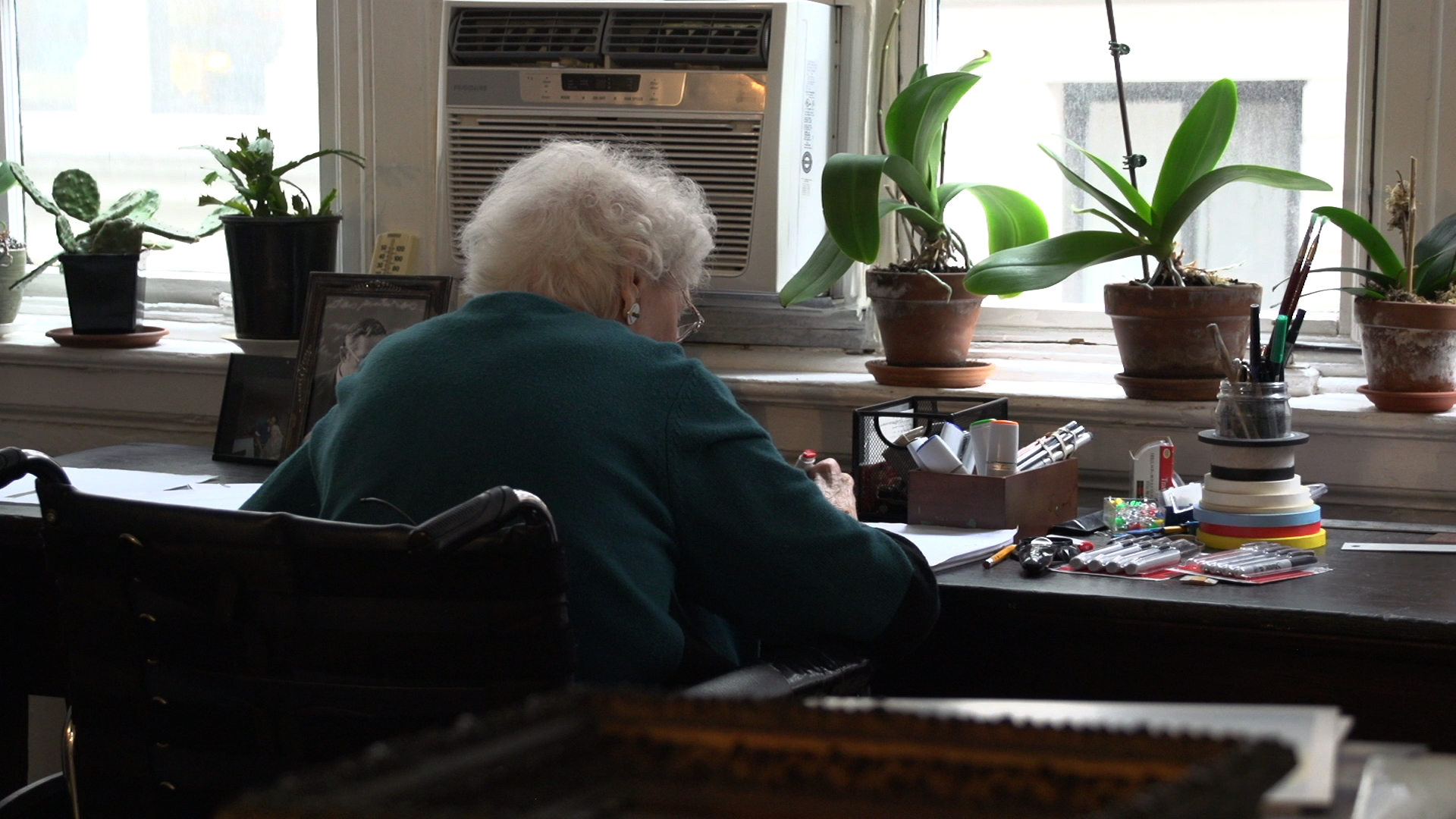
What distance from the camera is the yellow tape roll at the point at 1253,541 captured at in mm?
1701

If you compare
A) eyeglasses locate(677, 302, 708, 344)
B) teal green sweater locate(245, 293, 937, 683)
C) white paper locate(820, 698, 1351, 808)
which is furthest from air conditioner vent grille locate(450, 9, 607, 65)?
white paper locate(820, 698, 1351, 808)

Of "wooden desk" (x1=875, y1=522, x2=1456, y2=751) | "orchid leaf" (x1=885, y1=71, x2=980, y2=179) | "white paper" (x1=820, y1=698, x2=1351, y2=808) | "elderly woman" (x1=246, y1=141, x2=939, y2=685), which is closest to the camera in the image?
"white paper" (x1=820, y1=698, x2=1351, y2=808)

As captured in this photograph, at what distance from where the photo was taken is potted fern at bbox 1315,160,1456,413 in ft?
6.38

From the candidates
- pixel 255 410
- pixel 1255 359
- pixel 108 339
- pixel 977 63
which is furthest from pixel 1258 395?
pixel 108 339

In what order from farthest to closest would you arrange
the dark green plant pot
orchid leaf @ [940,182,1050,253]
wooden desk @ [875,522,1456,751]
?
the dark green plant pot, orchid leaf @ [940,182,1050,253], wooden desk @ [875,522,1456,751]

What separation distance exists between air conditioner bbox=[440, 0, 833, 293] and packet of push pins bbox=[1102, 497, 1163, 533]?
71cm

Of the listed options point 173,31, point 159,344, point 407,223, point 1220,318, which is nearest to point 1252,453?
A: point 1220,318

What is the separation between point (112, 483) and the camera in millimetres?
2053

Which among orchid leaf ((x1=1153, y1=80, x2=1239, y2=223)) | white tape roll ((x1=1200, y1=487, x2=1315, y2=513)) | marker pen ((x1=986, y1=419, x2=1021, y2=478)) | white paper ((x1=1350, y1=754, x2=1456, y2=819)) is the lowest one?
white tape roll ((x1=1200, y1=487, x2=1315, y2=513))

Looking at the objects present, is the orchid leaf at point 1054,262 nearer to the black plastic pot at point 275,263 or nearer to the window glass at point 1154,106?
the window glass at point 1154,106

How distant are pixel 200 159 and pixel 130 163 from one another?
0.16 m

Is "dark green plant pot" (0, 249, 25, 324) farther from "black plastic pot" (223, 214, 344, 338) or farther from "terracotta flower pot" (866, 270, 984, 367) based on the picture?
"terracotta flower pot" (866, 270, 984, 367)

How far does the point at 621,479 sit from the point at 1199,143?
43.6 inches

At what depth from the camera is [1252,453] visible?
1687 millimetres
